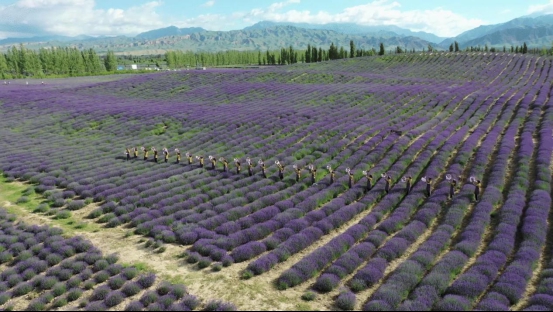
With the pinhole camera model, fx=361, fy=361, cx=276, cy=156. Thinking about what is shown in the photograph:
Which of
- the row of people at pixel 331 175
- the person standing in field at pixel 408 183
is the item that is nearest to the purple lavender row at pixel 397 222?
the person standing in field at pixel 408 183

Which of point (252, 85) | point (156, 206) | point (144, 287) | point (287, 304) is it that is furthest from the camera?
point (252, 85)

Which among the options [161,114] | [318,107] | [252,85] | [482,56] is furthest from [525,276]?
[482,56]

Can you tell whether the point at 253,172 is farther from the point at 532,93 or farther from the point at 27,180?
the point at 532,93

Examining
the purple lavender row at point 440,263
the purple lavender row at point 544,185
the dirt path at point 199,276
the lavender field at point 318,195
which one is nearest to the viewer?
the purple lavender row at point 544,185

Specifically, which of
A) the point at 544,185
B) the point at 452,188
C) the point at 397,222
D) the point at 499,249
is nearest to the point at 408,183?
the point at 452,188

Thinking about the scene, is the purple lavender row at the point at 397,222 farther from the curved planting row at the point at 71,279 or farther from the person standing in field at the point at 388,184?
the curved planting row at the point at 71,279

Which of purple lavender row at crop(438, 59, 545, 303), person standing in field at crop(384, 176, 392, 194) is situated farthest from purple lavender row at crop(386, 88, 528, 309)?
person standing in field at crop(384, 176, 392, 194)

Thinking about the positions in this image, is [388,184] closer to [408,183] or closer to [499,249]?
[408,183]

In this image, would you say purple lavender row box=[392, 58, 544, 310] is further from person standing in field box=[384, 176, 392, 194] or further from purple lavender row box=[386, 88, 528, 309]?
person standing in field box=[384, 176, 392, 194]
